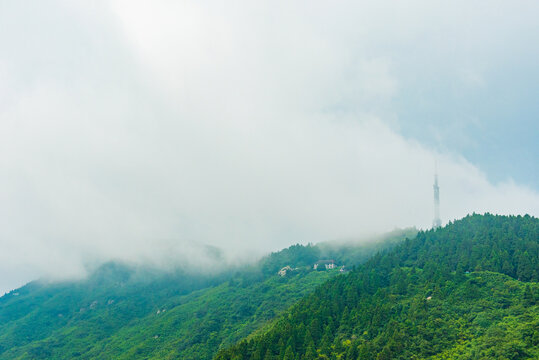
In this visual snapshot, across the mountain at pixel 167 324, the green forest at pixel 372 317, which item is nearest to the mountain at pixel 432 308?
the green forest at pixel 372 317

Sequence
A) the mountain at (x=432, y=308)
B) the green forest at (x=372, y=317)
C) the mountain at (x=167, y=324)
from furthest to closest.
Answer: the mountain at (x=167, y=324) < the green forest at (x=372, y=317) < the mountain at (x=432, y=308)

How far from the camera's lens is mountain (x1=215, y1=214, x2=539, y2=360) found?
254 feet

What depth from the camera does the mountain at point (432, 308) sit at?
77438mm

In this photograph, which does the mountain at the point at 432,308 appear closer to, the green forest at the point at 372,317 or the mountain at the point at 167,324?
the green forest at the point at 372,317

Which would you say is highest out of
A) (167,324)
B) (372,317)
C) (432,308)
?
(432,308)

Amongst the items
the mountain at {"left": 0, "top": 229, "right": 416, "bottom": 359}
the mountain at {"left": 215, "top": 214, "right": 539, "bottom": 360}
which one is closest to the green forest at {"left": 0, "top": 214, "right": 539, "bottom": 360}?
the mountain at {"left": 215, "top": 214, "right": 539, "bottom": 360}

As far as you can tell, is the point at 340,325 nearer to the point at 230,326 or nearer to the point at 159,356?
the point at 230,326

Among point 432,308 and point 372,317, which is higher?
point 432,308

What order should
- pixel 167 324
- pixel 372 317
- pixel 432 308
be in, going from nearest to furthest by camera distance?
pixel 432 308, pixel 372 317, pixel 167 324

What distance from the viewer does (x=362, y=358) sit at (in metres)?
79.4

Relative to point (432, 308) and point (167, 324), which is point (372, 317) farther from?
point (167, 324)

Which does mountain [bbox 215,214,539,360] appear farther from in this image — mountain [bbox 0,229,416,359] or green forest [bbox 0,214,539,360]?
mountain [bbox 0,229,416,359]

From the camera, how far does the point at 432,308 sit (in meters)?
89.7

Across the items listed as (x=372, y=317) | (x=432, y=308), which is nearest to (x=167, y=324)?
(x=372, y=317)
